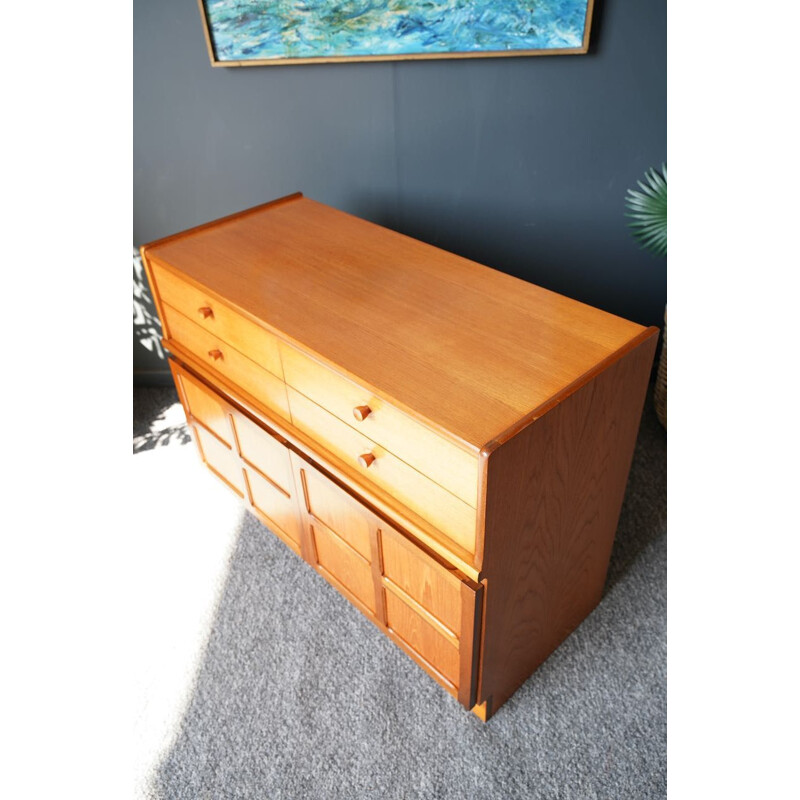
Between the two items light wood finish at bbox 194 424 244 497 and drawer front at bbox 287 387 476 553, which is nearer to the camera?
drawer front at bbox 287 387 476 553

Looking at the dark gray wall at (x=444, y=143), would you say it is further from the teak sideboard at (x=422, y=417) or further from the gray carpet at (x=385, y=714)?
the gray carpet at (x=385, y=714)

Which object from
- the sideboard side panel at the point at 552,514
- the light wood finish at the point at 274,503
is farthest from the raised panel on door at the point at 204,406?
the sideboard side panel at the point at 552,514

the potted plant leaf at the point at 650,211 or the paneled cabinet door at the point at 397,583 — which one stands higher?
the potted plant leaf at the point at 650,211

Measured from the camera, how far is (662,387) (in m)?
1.91

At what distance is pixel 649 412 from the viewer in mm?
2053

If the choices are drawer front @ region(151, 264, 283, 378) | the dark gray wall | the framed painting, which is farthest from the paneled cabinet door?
the framed painting

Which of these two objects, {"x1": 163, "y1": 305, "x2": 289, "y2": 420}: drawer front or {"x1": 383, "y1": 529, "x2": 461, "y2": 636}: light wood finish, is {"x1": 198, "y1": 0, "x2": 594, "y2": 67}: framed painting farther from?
{"x1": 383, "y1": 529, "x2": 461, "y2": 636}: light wood finish

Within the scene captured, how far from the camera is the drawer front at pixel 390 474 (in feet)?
3.35

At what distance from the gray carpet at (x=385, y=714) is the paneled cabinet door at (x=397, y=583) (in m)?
0.10

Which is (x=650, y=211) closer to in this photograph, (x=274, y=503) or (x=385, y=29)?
(x=385, y=29)

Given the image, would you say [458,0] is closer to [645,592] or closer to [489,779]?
[645,592]

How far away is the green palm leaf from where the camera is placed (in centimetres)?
165
